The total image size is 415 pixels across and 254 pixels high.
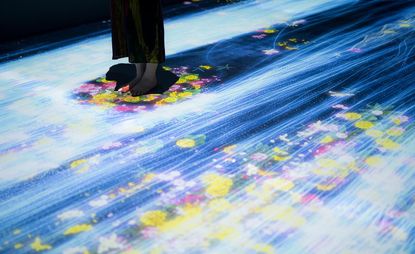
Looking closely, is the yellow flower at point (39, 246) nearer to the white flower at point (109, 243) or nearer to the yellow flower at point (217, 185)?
the white flower at point (109, 243)

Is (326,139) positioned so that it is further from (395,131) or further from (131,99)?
(131,99)

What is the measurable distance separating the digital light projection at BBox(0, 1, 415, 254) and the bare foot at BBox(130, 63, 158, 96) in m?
0.08

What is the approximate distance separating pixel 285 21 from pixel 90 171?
85.8 inches

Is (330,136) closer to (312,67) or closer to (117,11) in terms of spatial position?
(312,67)

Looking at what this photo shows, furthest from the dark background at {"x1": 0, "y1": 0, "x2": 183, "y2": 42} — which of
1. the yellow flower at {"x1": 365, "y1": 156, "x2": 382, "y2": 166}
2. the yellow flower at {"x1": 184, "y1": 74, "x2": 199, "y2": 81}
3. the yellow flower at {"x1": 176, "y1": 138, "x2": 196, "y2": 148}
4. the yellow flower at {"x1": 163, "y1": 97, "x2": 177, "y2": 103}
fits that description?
the yellow flower at {"x1": 365, "y1": 156, "x2": 382, "y2": 166}

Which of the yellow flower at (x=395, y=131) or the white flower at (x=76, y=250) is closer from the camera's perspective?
the white flower at (x=76, y=250)

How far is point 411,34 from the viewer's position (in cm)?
301

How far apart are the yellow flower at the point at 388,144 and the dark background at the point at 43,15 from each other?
2.34 meters

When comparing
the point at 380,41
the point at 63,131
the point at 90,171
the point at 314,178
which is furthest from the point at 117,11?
the point at 380,41

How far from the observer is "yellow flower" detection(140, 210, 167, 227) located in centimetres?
140

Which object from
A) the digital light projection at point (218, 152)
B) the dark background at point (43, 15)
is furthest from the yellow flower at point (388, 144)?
the dark background at point (43, 15)

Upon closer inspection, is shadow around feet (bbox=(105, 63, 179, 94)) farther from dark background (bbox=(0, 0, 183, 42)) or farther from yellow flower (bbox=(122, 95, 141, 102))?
dark background (bbox=(0, 0, 183, 42))

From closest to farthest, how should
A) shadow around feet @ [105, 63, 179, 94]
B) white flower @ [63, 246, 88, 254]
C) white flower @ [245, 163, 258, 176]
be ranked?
white flower @ [63, 246, 88, 254] → white flower @ [245, 163, 258, 176] → shadow around feet @ [105, 63, 179, 94]

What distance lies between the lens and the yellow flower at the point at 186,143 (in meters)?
1.81
